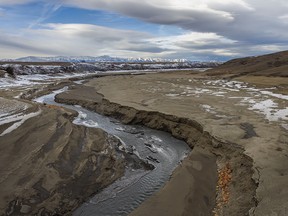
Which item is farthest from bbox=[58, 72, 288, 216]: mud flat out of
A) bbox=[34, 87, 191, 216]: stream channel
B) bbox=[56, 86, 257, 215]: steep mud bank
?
bbox=[34, 87, 191, 216]: stream channel

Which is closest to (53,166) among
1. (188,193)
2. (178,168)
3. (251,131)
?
(178,168)

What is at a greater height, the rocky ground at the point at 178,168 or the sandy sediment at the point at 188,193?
the rocky ground at the point at 178,168

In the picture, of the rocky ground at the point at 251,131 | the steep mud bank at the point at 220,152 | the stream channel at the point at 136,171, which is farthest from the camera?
the stream channel at the point at 136,171

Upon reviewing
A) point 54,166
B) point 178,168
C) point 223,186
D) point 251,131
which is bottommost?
point 178,168

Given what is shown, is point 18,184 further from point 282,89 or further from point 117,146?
point 282,89

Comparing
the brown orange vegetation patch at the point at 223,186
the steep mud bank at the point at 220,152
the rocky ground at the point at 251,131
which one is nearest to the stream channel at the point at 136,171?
the steep mud bank at the point at 220,152

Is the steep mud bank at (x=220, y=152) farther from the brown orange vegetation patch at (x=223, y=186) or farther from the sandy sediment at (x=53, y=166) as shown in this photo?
the sandy sediment at (x=53, y=166)

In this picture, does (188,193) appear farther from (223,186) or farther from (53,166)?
(53,166)

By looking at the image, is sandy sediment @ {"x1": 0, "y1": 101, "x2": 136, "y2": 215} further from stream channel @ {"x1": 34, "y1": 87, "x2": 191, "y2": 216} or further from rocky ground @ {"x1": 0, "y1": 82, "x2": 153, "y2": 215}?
stream channel @ {"x1": 34, "y1": 87, "x2": 191, "y2": 216}
